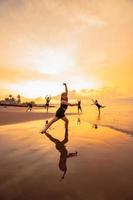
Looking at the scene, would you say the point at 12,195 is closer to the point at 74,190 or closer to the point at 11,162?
the point at 74,190

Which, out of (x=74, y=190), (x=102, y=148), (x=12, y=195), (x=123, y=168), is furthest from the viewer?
(x=102, y=148)

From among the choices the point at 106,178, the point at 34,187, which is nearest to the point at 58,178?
the point at 34,187

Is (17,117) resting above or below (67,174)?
above

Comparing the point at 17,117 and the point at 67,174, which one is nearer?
the point at 67,174

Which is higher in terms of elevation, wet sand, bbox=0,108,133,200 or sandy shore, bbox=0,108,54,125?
sandy shore, bbox=0,108,54,125


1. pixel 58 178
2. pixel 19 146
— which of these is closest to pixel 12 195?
pixel 58 178

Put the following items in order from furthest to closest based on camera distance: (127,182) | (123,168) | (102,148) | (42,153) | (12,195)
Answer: (102,148) < (42,153) < (123,168) < (127,182) < (12,195)

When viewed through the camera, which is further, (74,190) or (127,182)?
(127,182)

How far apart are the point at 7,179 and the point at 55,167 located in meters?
1.33

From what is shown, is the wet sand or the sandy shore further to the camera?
the sandy shore

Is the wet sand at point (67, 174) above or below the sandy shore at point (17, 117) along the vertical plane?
below

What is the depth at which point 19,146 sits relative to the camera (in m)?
8.34

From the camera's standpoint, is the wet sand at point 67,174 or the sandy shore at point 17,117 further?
the sandy shore at point 17,117

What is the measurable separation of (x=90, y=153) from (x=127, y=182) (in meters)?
2.70
